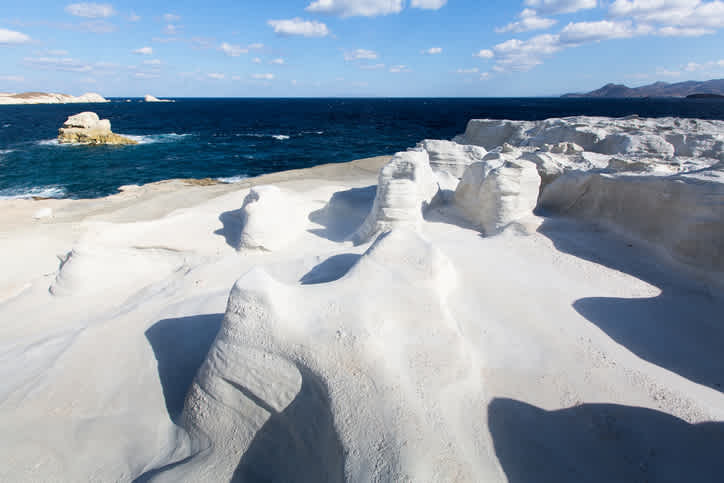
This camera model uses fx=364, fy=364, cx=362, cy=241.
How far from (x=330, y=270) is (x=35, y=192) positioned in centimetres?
1805

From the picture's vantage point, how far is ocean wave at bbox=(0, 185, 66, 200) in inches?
610

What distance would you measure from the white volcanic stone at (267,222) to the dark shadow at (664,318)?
5041 millimetres

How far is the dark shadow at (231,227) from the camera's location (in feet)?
24.5

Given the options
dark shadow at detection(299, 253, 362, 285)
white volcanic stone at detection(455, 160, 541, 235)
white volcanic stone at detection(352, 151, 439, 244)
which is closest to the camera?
dark shadow at detection(299, 253, 362, 285)

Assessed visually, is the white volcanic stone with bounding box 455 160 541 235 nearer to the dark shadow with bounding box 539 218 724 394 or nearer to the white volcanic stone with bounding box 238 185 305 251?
the dark shadow with bounding box 539 218 724 394

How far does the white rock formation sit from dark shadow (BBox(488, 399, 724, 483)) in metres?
115

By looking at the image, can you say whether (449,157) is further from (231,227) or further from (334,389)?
(334,389)

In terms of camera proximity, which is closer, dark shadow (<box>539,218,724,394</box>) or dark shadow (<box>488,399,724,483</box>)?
dark shadow (<box>488,399,724,483</box>)

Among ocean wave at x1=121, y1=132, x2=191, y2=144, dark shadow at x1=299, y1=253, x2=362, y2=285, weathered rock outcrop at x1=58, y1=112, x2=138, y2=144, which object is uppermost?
weathered rock outcrop at x1=58, y1=112, x2=138, y2=144

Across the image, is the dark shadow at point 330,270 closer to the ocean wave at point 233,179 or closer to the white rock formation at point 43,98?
the ocean wave at point 233,179

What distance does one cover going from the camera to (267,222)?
7.08 m

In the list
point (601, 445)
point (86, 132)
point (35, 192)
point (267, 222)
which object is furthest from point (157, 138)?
point (601, 445)

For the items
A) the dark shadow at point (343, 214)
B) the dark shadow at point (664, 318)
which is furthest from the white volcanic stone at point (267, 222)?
the dark shadow at point (664, 318)

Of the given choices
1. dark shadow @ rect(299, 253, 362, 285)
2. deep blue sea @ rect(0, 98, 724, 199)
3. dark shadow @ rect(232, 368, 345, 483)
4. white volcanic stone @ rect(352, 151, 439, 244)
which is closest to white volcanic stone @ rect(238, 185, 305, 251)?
white volcanic stone @ rect(352, 151, 439, 244)
